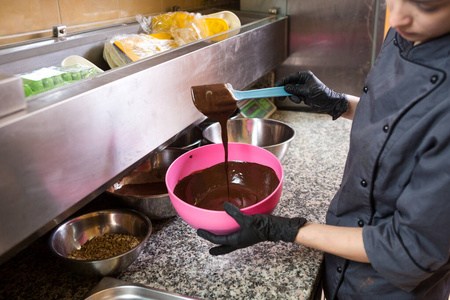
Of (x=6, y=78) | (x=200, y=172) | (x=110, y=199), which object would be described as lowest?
(x=110, y=199)

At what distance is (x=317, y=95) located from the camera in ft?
4.63

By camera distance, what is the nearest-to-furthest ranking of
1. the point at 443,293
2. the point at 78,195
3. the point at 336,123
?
the point at 78,195 < the point at 443,293 < the point at 336,123

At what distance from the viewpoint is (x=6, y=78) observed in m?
0.70

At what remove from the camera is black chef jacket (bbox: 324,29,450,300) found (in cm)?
79

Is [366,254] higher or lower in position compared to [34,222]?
lower

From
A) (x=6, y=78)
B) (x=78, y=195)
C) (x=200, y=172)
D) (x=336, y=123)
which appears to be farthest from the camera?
(x=336, y=123)

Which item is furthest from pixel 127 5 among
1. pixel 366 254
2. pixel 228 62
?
pixel 366 254

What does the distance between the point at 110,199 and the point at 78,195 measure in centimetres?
44

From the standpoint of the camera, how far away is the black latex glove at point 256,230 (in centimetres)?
96

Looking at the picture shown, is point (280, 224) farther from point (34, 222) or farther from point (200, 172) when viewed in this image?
point (34, 222)

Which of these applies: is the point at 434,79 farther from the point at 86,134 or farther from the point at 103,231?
the point at 103,231

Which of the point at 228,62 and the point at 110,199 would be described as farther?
the point at 228,62

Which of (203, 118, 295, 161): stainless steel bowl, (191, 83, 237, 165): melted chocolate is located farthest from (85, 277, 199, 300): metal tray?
(203, 118, 295, 161): stainless steel bowl

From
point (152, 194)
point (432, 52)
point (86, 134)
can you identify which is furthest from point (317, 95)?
point (86, 134)
